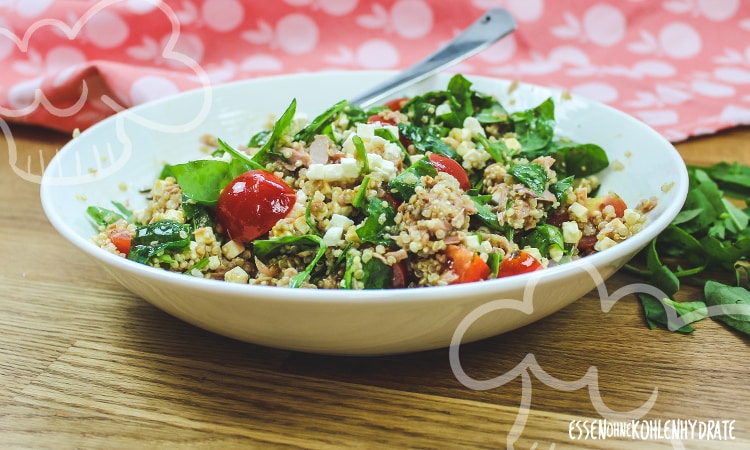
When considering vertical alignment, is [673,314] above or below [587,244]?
below

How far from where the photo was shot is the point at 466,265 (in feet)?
5.25

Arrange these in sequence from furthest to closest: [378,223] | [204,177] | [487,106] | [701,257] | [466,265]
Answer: [487,106], [701,257], [204,177], [378,223], [466,265]

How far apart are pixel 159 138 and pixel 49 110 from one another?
115 cm

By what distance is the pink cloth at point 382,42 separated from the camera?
3.58m

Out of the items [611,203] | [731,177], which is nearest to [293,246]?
[611,203]

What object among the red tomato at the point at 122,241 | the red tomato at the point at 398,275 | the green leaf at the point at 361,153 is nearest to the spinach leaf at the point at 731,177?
the green leaf at the point at 361,153

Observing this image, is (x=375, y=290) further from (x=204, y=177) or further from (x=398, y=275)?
(x=204, y=177)

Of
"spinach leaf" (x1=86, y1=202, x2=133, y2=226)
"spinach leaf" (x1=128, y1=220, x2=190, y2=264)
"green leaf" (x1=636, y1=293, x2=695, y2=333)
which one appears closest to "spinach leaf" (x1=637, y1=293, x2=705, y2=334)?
"green leaf" (x1=636, y1=293, x2=695, y2=333)

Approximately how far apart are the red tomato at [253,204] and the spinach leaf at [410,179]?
0.28 metres

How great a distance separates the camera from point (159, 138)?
2.54m

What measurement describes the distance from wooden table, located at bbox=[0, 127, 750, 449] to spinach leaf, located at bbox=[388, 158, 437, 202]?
419mm

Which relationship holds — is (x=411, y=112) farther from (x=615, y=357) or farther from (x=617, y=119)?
(x=615, y=357)

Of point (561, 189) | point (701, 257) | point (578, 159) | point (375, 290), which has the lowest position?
point (701, 257)

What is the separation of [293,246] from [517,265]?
1.83 feet
